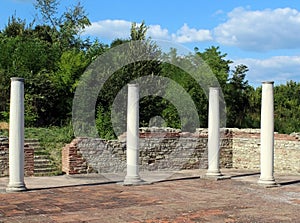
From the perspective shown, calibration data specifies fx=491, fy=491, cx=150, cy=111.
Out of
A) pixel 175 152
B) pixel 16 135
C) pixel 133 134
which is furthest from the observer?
pixel 175 152

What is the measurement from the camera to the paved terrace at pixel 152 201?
829 cm

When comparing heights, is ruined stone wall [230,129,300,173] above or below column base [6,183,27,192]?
above

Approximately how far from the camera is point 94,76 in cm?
2173

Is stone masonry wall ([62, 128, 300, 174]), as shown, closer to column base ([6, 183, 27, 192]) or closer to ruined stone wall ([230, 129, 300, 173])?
ruined stone wall ([230, 129, 300, 173])

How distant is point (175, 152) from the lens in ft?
54.1

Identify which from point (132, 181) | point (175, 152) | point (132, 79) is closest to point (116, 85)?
point (132, 79)

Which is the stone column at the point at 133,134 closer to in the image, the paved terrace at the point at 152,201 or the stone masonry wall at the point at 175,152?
the paved terrace at the point at 152,201

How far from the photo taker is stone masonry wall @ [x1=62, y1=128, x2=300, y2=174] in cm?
1473

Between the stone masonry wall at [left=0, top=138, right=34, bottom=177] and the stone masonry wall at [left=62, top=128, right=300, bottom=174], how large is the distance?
1095 mm

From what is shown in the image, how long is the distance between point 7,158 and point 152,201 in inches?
218

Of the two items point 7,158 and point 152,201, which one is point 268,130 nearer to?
point 152,201

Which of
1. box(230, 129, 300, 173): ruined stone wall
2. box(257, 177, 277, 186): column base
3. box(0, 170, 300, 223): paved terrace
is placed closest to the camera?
box(0, 170, 300, 223): paved terrace

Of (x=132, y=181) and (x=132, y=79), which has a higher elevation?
(x=132, y=79)

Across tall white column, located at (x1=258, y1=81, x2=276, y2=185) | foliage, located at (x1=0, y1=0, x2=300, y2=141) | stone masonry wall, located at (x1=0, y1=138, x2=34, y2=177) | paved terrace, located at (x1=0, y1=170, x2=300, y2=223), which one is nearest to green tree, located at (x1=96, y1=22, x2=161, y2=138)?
foliage, located at (x1=0, y1=0, x2=300, y2=141)
